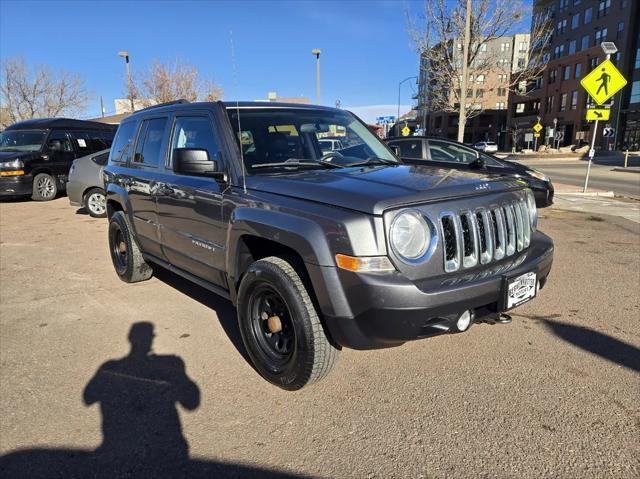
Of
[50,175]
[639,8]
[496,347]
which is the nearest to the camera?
[496,347]

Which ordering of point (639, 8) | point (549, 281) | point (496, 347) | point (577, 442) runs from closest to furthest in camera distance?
point (577, 442) < point (496, 347) < point (549, 281) < point (639, 8)

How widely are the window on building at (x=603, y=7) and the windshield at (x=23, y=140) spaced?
212ft

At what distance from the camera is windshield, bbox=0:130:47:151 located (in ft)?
40.9

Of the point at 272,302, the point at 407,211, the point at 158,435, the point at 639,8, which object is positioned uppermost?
the point at 639,8

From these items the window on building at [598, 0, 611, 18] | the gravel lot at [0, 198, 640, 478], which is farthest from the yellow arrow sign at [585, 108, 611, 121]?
the window on building at [598, 0, 611, 18]

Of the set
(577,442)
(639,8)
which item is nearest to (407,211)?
(577,442)

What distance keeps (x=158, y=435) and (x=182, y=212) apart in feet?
6.02

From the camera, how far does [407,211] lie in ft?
8.41

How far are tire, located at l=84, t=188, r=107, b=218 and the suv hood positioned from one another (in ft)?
25.4

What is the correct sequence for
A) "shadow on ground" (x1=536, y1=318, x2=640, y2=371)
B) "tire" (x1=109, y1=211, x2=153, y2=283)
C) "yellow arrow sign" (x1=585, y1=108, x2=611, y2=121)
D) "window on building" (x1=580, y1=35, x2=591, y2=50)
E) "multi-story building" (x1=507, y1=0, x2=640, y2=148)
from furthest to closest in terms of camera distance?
"window on building" (x1=580, y1=35, x2=591, y2=50)
"multi-story building" (x1=507, y1=0, x2=640, y2=148)
"yellow arrow sign" (x1=585, y1=108, x2=611, y2=121)
"tire" (x1=109, y1=211, x2=153, y2=283)
"shadow on ground" (x1=536, y1=318, x2=640, y2=371)

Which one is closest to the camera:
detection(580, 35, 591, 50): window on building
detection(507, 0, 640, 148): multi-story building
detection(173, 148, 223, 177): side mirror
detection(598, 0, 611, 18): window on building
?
detection(173, 148, 223, 177): side mirror

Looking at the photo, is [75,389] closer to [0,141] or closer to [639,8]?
[0,141]

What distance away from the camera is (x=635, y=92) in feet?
166

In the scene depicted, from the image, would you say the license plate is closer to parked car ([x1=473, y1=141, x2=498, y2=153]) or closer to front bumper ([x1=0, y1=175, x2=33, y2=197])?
parked car ([x1=473, y1=141, x2=498, y2=153])
